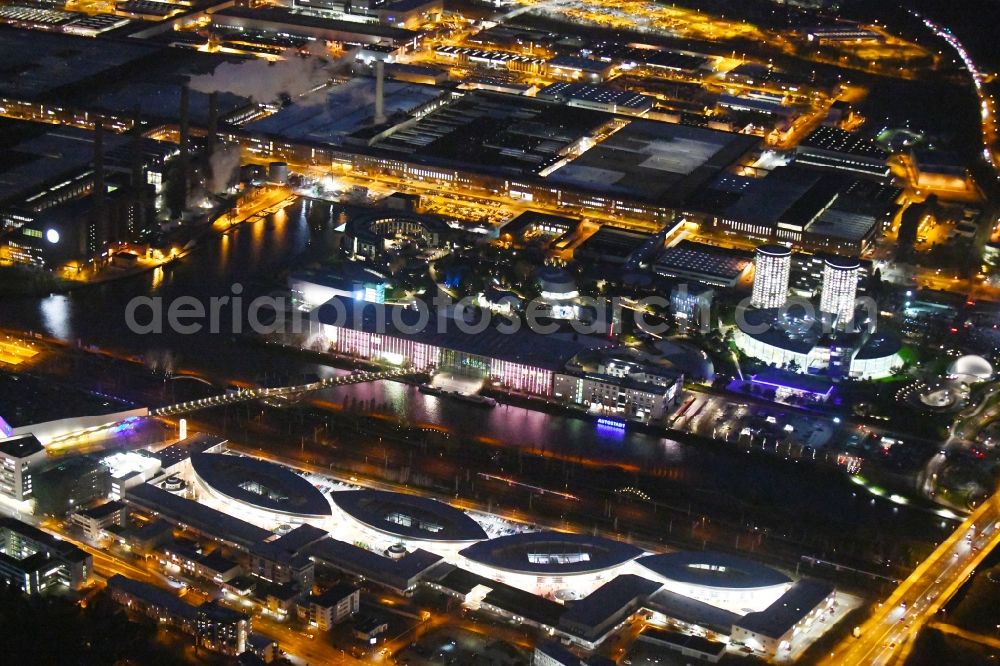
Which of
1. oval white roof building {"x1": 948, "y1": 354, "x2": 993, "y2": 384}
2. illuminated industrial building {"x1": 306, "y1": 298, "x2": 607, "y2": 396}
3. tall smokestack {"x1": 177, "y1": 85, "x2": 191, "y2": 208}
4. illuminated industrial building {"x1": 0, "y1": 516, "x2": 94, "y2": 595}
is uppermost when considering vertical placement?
tall smokestack {"x1": 177, "y1": 85, "x2": 191, "y2": 208}

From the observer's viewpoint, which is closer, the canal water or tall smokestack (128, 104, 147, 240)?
the canal water

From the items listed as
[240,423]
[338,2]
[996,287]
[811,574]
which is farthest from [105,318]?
[338,2]

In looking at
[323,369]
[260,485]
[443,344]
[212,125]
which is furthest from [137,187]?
[260,485]

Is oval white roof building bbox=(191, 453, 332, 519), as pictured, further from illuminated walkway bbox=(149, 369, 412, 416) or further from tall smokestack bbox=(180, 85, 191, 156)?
tall smokestack bbox=(180, 85, 191, 156)

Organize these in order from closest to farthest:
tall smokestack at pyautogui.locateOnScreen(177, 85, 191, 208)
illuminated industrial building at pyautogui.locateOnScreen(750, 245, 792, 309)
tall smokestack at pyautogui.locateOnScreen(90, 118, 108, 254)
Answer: illuminated industrial building at pyautogui.locateOnScreen(750, 245, 792, 309)
tall smokestack at pyautogui.locateOnScreen(90, 118, 108, 254)
tall smokestack at pyautogui.locateOnScreen(177, 85, 191, 208)

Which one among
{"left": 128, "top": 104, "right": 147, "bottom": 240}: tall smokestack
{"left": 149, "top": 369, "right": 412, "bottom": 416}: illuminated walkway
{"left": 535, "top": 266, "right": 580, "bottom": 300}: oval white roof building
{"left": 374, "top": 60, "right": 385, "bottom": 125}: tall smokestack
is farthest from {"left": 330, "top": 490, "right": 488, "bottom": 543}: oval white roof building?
{"left": 374, "top": 60, "right": 385, "bottom": 125}: tall smokestack

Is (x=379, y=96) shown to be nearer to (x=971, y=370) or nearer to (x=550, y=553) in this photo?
(x=971, y=370)

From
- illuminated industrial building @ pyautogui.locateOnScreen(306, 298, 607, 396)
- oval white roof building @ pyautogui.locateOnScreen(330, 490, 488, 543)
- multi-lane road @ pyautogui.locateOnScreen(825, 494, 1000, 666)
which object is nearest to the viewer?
multi-lane road @ pyautogui.locateOnScreen(825, 494, 1000, 666)

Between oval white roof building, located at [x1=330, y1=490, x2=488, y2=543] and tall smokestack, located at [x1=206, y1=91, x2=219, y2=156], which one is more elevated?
tall smokestack, located at [x1=206, y1=91, x2=219, y2=156]
